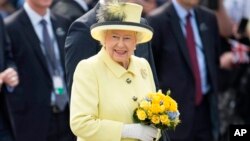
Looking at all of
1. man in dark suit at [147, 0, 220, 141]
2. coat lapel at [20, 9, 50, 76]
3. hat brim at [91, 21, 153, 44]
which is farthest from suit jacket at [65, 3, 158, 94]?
man in dark suit at [147, 0, 220, 141]

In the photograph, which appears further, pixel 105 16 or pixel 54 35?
pixel 54 35

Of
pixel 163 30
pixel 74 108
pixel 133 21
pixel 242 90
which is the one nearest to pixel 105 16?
pixel 133 21

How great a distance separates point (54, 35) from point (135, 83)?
3450 millimetres

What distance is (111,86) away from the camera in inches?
248

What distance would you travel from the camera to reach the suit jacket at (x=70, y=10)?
9922 mm

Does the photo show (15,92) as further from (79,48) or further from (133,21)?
(133,21)

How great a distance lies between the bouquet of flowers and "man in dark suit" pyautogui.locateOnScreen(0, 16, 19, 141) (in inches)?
100.0

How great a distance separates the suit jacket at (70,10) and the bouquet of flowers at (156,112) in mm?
3668

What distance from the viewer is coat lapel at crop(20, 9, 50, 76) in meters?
9.53

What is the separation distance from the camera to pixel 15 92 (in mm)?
9281

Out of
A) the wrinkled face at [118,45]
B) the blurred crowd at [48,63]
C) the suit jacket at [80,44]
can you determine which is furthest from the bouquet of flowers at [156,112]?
the blurred crowd at [48,63]

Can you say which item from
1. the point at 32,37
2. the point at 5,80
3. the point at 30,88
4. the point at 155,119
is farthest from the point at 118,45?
the point at 32,37

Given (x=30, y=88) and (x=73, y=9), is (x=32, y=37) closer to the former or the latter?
(x=30, y=88)

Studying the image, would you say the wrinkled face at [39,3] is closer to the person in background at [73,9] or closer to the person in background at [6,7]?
the person in background at [73,9]
